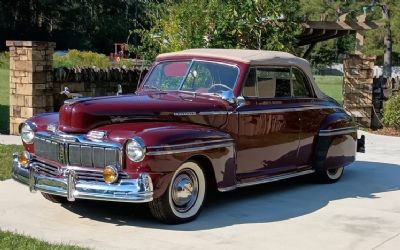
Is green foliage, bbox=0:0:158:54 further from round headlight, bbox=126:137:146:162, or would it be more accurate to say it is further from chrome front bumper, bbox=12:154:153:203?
round headlight, bbox=126:137:146:162

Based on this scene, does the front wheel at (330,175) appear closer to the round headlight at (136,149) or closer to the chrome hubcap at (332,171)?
the chrome hubcap at (332,171)

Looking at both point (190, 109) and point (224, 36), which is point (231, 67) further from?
point (224, 36)

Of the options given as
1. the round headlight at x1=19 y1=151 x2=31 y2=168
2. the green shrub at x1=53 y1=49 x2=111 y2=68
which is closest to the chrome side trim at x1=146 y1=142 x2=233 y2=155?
the round headlight at x1=19 y1=151 x2=31 y2=168

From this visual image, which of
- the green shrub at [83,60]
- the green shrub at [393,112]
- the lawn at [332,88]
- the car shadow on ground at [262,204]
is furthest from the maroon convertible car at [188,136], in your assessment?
the lawn at [332,88]

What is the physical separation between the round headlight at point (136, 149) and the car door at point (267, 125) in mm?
1458

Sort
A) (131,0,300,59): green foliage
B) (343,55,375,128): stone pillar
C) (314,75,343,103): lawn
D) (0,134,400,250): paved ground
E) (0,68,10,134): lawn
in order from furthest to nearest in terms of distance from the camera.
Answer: (314,75,343,103): lawn → (343,55,375,128): stone pillar → (0,68,10,134): lawn → (131,0,300,59): green foliage → (0,134,400,250): paved ground

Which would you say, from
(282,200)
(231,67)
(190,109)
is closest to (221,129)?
(190,109)

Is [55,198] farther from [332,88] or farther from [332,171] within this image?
[332,88]

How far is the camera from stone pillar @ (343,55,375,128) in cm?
1560

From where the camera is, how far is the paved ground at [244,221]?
5.69m

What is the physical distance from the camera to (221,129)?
22.0 feet

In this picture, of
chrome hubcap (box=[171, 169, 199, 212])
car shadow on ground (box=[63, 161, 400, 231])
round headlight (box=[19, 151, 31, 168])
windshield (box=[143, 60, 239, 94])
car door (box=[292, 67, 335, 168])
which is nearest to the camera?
chrome hubcap (box=[171, 169, 199, 212])

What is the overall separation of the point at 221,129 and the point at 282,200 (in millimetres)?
1363

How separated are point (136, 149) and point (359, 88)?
1097 cm
